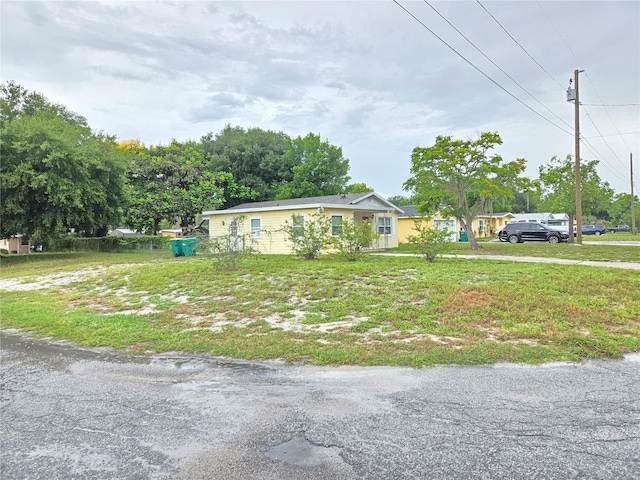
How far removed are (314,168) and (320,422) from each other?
106 feet

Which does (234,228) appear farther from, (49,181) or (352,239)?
(352,239)

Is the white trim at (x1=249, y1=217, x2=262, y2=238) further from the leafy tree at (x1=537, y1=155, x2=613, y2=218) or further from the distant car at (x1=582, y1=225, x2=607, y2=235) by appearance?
the distant car at (x1=582, y1=225, x2=607, y2=235)

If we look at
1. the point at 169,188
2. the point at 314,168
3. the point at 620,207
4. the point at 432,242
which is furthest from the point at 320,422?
the point at 620,207

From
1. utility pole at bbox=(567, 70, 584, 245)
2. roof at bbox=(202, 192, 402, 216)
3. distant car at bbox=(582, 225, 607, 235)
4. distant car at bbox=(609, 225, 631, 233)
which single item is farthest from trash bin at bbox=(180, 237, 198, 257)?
distant car at bbox=(609, 225, 631, 233)

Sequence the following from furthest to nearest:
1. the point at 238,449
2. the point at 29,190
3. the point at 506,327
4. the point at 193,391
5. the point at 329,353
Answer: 1. the point at 29,190
2. the point at 506,327
3. the point at 329,353
4. the point at 193,391
5. the point at 238,449

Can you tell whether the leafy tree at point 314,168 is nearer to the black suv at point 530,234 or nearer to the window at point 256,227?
the window at point 256,227

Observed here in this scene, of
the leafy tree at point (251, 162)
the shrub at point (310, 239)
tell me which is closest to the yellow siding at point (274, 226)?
the shrub at point (310, 239)

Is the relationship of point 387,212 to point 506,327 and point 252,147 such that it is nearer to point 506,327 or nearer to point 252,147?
point 252,147

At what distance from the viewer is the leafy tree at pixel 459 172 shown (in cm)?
1941

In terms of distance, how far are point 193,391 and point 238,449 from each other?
130cm

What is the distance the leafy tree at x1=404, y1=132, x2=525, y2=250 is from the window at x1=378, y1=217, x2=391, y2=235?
2271mm

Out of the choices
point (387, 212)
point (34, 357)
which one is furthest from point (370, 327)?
point (387, 212)

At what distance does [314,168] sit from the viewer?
3434cm

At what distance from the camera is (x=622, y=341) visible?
4805 mm
